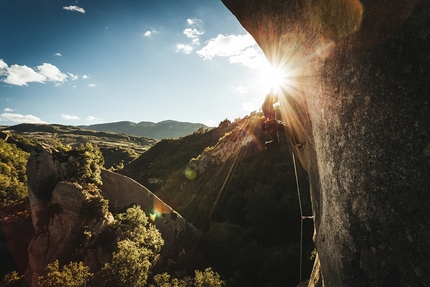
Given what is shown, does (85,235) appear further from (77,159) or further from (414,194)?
(414,194)

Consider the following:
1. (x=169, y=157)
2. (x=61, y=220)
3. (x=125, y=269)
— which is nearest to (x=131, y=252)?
(x=125, y=269)

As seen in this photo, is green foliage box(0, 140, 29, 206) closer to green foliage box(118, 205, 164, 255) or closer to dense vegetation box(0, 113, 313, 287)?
dense vegetation box(0, 113, 313, 287)

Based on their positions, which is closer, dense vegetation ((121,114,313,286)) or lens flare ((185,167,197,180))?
dense vegetation ((121,114,313,286))

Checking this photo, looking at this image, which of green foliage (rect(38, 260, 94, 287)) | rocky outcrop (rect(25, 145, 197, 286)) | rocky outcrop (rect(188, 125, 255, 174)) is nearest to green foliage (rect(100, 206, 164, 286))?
green foliage (rect(38, 260, 94, 287))

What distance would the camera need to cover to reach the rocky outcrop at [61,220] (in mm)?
24500

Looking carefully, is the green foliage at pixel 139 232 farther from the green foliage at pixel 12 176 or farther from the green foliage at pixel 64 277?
the green foliage at pixel 12 176

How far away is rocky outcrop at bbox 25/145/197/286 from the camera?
80.4 feet

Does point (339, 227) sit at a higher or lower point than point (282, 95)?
lower

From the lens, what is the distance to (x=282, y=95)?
9.05 m

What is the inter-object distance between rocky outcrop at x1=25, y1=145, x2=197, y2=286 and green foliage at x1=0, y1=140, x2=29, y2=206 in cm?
1523

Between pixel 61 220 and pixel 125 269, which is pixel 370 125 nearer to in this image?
pixel 125 269

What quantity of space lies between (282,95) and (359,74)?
4957 mm

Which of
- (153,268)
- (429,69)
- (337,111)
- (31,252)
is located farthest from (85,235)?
(429,69)

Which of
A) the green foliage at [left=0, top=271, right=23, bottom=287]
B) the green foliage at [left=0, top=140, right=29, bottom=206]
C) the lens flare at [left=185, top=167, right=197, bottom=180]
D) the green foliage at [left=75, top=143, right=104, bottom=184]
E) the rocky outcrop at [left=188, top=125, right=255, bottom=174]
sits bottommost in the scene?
the green foliage at [left=0, top=271, right=23, bottom=287]
